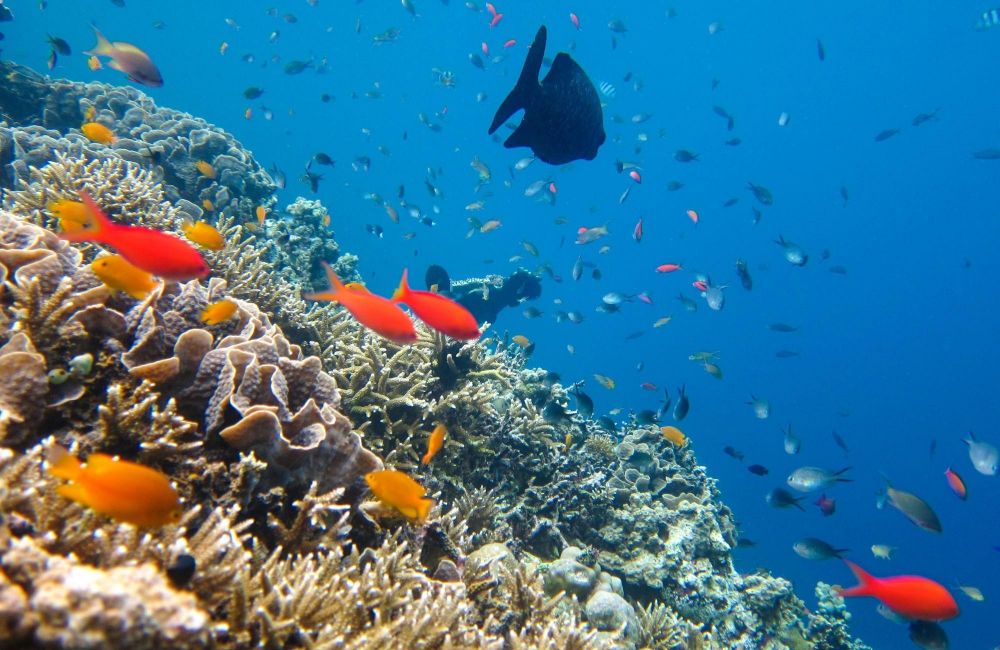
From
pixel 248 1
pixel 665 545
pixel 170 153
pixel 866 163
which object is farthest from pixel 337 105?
pixel 665 545

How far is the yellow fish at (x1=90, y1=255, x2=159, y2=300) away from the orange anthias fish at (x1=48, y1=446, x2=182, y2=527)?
1.34 meters

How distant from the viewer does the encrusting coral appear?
1.78m

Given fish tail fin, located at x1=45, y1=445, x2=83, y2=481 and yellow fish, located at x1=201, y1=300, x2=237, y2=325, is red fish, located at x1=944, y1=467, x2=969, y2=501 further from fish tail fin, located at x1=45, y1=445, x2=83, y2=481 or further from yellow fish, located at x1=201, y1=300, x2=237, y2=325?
fish tail fin, located at x1=45, y1=445, x2=83, y2=481

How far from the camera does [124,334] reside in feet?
9.50

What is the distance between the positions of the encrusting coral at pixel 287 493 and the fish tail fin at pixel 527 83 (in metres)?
2.16

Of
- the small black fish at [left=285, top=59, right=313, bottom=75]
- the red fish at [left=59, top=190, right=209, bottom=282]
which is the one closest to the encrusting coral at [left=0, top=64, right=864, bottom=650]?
the red fish at [left=59, top=190, right=209, bottom=282]

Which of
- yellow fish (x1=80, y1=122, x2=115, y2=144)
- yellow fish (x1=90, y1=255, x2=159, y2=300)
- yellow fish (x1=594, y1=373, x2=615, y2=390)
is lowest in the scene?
yellow fish (x1=90, y1=255, x2=159, y2=300)

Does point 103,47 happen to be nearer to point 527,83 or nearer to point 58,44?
point 58,44

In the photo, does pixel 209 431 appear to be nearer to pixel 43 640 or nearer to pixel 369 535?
pixel 369 535

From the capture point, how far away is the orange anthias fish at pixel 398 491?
8.53 feet

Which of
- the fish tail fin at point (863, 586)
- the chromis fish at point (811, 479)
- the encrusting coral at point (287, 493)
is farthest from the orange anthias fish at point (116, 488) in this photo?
the chromis fish at point (811, 479)

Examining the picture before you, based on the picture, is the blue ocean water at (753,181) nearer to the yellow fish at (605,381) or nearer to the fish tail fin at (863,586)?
the yellow fish at (605,381)

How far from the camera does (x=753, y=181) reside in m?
81.1

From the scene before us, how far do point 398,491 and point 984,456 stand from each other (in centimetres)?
1072
